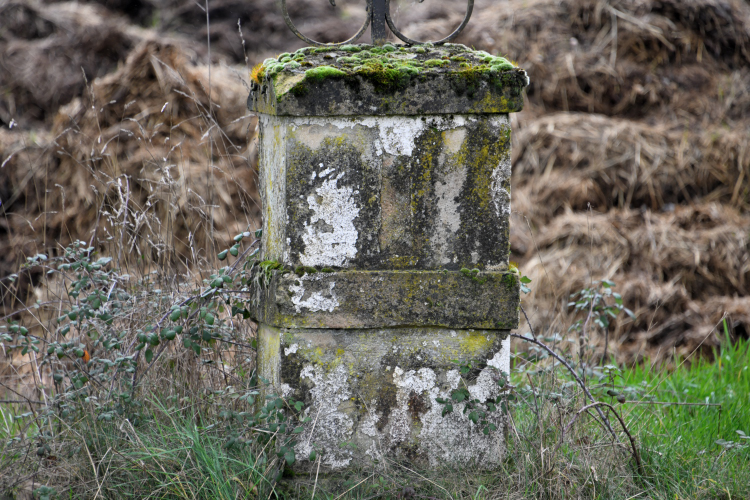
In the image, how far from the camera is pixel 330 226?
1773 mm

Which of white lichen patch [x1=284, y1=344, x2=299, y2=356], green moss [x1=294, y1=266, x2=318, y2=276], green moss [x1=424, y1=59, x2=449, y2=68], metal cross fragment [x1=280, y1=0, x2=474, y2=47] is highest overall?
metal cross fragment [x1=280, y1=0, x2=474, y2=47]

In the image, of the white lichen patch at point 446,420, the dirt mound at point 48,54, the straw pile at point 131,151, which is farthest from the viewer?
the dirt mound at point 48,54

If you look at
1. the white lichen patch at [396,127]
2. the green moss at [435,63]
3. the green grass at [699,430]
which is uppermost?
the green moss at [435,63]

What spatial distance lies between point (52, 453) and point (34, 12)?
15.4ft

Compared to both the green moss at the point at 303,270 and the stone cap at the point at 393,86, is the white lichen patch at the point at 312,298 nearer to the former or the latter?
the green moss at the point at 303,270

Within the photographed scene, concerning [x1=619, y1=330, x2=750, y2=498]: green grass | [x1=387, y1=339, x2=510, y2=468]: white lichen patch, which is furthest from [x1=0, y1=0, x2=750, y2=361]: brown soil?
[x1=387, y1=339, x2=510, y2=468]: white lichen patch

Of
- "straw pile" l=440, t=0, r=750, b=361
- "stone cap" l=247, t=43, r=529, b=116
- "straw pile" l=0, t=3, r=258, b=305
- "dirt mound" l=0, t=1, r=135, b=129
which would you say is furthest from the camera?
"dirt mound" l=0, t=1, r=135, b=129

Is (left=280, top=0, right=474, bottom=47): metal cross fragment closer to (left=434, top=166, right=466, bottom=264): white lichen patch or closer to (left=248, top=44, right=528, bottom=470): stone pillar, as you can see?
(left=248, top=44, right=528, bottom=470): stone pillar

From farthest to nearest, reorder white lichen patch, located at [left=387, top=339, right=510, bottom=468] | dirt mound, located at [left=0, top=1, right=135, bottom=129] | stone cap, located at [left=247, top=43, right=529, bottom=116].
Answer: dirt mound, located at [left=0, top=1, right=135, bottom=129] → white lichen patch, located at [left=387, top=339, right=510, bottom=468] → stone cap, located at [left=247, top=43, right=529, bottom=116]

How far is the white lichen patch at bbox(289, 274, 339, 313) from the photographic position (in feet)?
5.73

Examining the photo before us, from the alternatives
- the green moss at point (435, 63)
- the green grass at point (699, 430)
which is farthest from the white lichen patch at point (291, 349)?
the green grass at point (699, 430)

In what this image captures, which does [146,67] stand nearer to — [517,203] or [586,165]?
[517,203]

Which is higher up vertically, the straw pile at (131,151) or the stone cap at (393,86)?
the stone cap at (393,86)

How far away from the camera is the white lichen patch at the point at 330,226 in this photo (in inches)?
69.4
